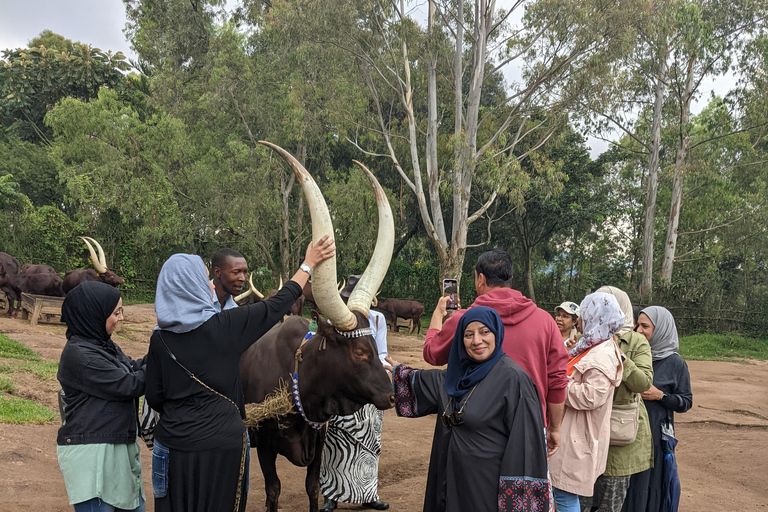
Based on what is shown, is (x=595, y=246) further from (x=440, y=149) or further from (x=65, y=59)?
(x=65, y=59)

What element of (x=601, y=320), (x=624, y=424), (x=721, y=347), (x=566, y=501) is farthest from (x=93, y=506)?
(x=721, y=347)

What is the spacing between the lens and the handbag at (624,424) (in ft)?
12.2

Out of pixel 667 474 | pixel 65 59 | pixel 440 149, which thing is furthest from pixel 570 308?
pixel 65 59

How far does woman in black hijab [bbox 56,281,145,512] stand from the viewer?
279cm

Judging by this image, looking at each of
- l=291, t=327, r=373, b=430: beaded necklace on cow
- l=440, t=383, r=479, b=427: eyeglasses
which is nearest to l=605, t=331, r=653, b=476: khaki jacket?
l=440, t=383, r=479, b=427: eyeglasses

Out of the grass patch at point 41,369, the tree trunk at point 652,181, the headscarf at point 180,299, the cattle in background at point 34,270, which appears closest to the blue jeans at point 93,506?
the headscarf at point 180,299

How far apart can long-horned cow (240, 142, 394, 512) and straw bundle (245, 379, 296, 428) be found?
0.06 meters

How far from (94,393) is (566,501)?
2.57m

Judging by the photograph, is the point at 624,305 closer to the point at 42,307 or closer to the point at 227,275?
the point at 227,275

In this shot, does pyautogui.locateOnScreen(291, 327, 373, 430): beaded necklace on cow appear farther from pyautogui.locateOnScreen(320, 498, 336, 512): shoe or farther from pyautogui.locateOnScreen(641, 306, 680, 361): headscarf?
pyautogui.locateOnScreen(641, 306, 680, 361): headscarf

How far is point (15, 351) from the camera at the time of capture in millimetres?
9102

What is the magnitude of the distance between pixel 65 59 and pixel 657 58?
2350 cm

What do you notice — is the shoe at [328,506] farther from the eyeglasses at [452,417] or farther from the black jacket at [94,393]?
the eyeglasses at [452,417]

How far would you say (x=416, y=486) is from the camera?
18.3 ft
